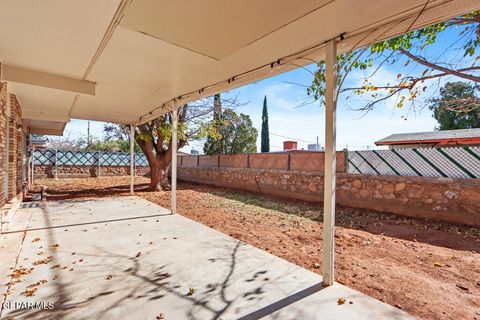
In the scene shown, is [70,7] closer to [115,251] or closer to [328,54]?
[328,54]

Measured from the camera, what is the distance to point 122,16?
213 centimetres

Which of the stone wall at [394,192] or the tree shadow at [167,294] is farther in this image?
the stone wall at [394,192]

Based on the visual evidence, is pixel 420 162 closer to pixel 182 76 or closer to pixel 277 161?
pixel 277 161

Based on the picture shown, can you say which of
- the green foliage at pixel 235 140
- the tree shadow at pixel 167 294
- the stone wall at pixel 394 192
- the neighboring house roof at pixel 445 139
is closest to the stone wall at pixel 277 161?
the stone wall at pixel 394 192

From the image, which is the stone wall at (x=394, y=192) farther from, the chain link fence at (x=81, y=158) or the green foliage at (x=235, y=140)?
the chain link fence at (x=81, y=158)

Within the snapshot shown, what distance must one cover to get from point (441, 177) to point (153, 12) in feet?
19.9

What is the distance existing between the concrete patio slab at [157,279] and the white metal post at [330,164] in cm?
21

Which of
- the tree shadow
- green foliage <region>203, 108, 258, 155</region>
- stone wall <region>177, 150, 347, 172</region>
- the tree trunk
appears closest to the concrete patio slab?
the tree shadow

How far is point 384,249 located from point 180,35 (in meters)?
3.93

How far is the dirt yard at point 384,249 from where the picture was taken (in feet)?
7.34

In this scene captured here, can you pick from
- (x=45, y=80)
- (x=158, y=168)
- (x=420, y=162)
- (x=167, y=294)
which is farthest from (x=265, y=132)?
(x=167, y=294)

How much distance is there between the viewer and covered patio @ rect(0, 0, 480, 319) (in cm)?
196

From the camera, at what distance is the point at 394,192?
5594 millimetres

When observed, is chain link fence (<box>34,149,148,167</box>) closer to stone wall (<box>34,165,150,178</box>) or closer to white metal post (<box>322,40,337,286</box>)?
stone wall (<box>34,165,150,178</box>)
